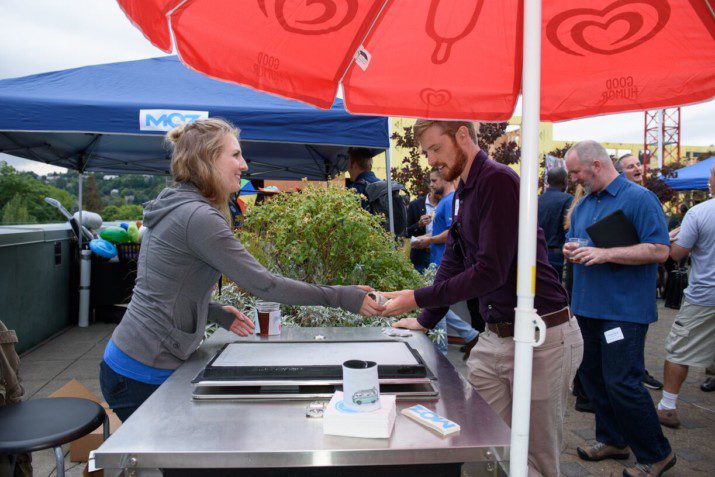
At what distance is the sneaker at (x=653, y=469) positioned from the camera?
121 inches

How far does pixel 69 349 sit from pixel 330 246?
4.45m

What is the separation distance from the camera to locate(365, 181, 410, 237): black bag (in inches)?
189

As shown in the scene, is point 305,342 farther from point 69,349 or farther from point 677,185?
point 677,185

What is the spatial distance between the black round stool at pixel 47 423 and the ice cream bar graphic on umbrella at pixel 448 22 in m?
2.12

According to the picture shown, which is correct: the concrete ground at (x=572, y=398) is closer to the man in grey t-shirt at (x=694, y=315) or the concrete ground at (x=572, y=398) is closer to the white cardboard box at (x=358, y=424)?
the man in grey t-shirt at (x=694, y=315)

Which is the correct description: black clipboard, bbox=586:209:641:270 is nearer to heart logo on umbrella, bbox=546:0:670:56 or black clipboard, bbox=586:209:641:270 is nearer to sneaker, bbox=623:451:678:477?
sneaker, bbox=623:451:678:477

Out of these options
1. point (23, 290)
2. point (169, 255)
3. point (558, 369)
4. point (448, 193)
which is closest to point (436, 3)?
point (169, 255)

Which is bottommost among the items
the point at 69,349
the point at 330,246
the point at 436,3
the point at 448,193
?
the point at 69,349

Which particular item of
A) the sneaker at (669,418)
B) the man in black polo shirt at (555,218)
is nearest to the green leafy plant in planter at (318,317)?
the sneaker at (669,418)

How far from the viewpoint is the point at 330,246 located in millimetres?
3303

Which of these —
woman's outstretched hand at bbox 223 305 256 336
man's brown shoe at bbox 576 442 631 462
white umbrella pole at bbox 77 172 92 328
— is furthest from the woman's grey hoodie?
white umbrella pole at bbox 77 172 92 328

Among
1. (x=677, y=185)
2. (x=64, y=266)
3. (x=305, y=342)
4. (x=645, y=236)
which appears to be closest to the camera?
(x=305, y=342)

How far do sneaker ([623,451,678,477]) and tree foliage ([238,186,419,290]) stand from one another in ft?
5.86

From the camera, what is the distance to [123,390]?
1.95 m
